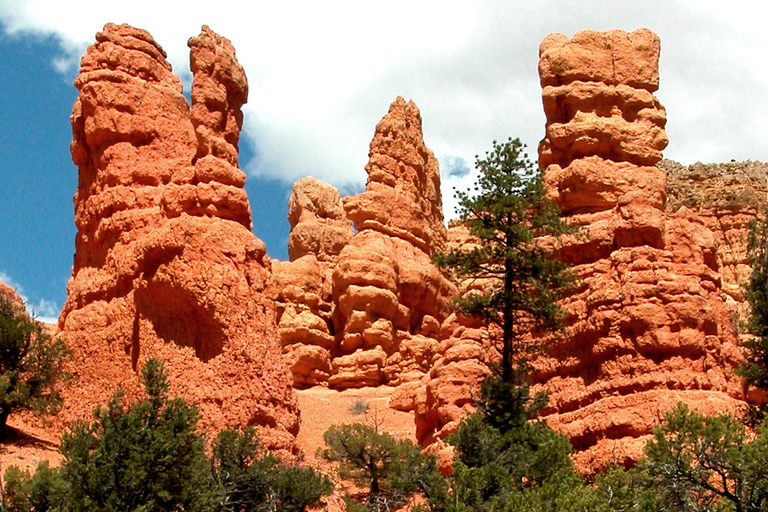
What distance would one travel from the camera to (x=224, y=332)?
120ft

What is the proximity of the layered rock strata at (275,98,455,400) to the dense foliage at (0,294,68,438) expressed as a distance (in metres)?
13.5

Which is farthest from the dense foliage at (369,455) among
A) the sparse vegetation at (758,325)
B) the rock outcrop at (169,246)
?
the sparse vegetation at (758,325)

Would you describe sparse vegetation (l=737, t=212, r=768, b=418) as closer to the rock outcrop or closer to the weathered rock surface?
the rock outcrop

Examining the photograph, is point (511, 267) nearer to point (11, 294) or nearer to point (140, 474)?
point (140, 474)

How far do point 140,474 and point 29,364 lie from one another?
34.0ft

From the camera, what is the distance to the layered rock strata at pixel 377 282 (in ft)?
165

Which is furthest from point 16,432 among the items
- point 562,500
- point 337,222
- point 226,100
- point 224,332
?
point 337,222

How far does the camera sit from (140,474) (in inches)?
1075

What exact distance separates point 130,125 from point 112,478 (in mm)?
A: 16908

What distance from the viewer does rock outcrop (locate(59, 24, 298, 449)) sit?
36.5m

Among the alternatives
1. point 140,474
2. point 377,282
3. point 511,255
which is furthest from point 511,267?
point 377,282

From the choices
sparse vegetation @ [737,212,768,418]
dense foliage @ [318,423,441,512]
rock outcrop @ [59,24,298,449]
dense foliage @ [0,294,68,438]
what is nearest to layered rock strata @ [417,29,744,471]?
sparse vegetation @ [737,212,768,418]

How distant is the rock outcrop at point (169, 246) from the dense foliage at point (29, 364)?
62.1 inches

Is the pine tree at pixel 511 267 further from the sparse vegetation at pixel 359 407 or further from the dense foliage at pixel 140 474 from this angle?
the sparse vegetation at pixel 359 407
